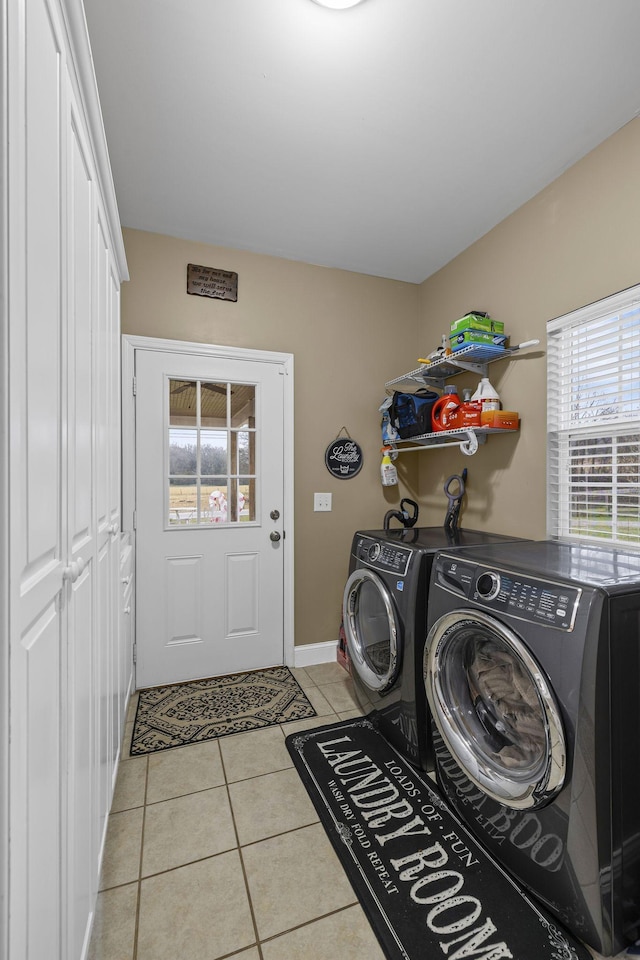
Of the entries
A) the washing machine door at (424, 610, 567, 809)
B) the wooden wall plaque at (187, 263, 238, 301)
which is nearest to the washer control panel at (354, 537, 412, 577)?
the washing machine door at (424, 610, 567, 809)

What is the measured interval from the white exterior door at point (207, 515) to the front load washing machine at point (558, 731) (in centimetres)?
151

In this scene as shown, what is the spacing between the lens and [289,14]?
1.38 metres

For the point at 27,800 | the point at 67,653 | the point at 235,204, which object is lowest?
the point at 27,800

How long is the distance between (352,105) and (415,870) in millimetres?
2738

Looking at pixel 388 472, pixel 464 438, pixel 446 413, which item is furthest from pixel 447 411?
pixel 388 472

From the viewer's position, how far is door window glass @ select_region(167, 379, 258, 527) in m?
2.67

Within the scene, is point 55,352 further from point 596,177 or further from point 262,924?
point 596,177

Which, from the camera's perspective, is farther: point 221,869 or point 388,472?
point 388,472

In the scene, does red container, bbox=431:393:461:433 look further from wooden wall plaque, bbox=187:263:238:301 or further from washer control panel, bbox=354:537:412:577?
wooden wall plaque, bbox=187:263:238:301

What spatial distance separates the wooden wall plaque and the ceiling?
24cm

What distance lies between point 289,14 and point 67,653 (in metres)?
1.91

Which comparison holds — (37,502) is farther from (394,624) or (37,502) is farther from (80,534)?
(394,624)

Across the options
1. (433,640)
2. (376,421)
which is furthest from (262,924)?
(376,421)

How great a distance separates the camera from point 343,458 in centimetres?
306
